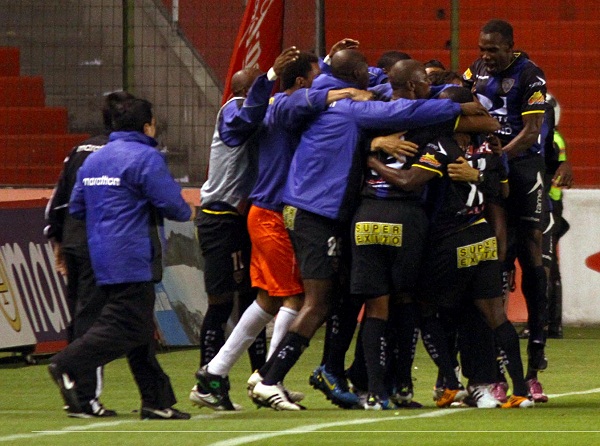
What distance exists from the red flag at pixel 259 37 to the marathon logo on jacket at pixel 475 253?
15.0ft

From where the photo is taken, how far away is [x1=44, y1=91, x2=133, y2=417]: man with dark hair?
896 cm

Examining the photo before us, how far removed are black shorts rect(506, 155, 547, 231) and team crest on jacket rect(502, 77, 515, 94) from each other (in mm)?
404

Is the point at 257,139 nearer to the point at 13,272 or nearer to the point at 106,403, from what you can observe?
the point at 106,403

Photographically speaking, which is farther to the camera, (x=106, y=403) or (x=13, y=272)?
(x=13, y=272)

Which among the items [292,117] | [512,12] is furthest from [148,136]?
[512,12]

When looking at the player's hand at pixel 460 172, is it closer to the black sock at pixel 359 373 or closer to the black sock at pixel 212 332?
the black sock at pixel 359 373

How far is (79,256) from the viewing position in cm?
916

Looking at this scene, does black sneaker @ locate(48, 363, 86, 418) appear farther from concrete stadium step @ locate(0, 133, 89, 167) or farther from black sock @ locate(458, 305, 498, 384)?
concrete stadium step @ locate(0, 133, 89, 167)

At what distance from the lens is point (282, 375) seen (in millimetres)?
8797

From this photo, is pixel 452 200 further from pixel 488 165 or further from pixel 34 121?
pixel 34 121

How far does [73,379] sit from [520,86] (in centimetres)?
306

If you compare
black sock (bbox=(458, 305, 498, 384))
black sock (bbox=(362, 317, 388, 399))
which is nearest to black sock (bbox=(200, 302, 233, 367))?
black sock (bbox=(362, 317, 388, 399))

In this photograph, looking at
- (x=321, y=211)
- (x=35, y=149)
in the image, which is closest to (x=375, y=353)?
(x=321, y=211)

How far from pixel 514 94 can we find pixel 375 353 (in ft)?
5.95
